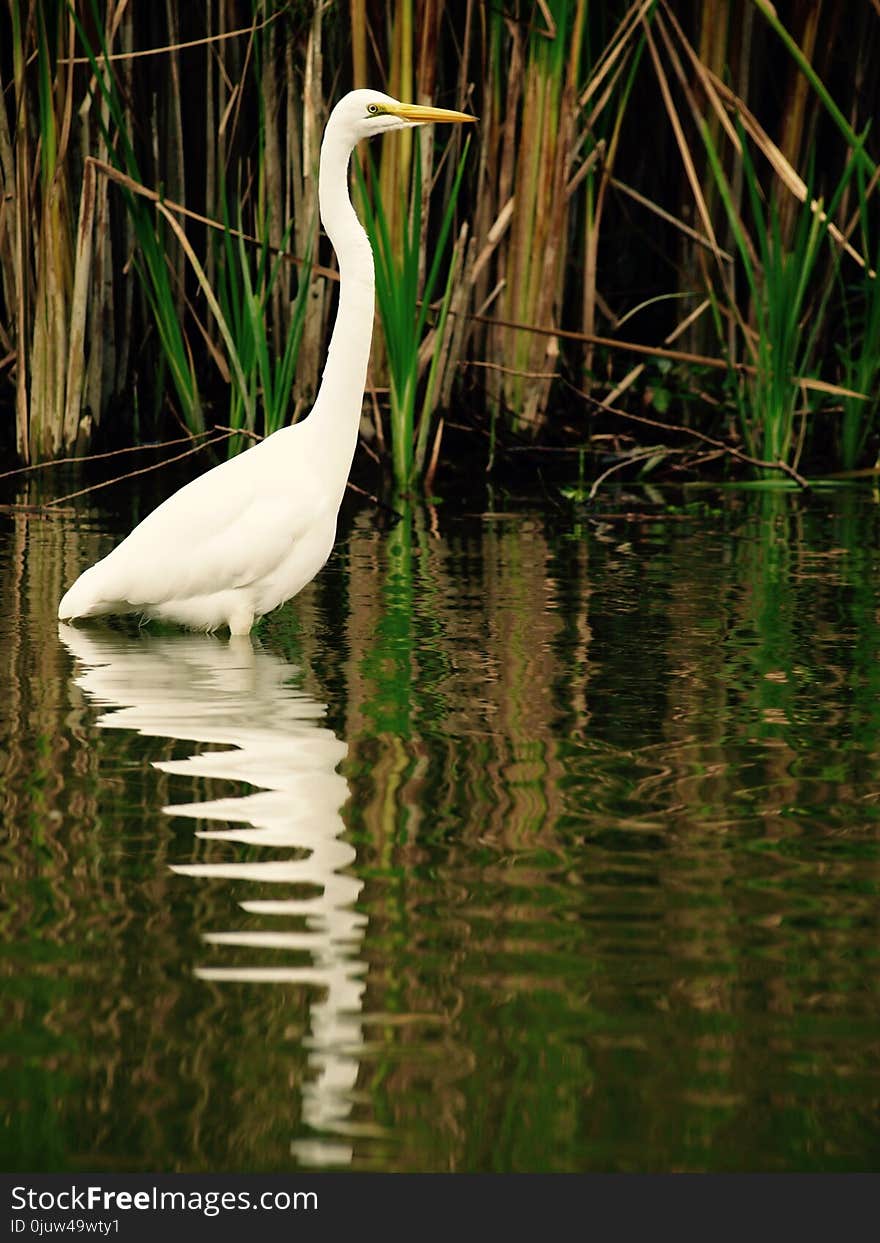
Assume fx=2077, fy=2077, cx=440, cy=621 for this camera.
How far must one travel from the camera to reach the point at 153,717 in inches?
160

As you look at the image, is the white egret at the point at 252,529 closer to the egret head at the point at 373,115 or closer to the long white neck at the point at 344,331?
the long white neck at the point at 344,331

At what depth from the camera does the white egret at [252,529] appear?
5051 mm

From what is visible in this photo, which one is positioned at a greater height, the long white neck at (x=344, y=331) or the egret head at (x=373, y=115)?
the egret head at (x=373, y=115)

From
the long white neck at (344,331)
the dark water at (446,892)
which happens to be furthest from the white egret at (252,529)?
the dark water at (446,892)

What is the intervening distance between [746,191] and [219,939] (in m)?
6.31

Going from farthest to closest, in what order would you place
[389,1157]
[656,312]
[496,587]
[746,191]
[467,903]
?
[656,312] → [746,191] → [496,587] → [467,903] → [389,1157]

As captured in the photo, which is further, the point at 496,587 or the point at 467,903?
the point at 496,587

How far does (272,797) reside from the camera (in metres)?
3.40

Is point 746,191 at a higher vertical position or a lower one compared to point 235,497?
higher

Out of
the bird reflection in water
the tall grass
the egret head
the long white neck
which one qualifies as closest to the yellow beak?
the egret head

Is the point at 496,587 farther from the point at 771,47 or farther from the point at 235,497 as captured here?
the point at 771,47

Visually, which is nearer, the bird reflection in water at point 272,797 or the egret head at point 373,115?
the bird reflection in water at point 272,797

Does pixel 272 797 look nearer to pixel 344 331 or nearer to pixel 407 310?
pixel 344 331

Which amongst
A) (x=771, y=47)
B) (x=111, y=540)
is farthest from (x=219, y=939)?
(x=771, y=47)
